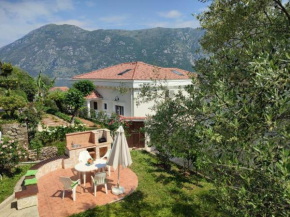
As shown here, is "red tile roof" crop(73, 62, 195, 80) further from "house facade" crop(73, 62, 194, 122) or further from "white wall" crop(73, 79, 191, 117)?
"white wall" crop(73, 79, 191, 117)

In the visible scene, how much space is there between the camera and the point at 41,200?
9.69 meters

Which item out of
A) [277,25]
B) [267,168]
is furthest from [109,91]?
[267,168]

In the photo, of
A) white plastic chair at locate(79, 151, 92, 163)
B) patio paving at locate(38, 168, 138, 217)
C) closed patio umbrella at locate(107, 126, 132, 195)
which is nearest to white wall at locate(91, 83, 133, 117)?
white plastic chair at locate(79, 151, 92, 163)

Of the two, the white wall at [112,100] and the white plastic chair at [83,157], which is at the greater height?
the white wall at [112,100]

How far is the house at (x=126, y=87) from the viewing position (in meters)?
25.3

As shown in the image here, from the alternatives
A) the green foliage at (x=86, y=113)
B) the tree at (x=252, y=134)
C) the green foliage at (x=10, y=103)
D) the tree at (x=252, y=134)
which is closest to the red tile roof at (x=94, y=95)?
the green foliage at (x=86, y=113)

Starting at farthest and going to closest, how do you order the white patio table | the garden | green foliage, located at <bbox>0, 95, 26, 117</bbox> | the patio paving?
green foliage, located at <bbox>0, 95, 26, 117</bbox> < the white patio table < the patio paving < the garden

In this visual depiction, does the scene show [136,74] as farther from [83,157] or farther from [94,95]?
[83,157]

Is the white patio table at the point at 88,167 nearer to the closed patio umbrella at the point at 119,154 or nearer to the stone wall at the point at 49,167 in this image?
the closed patio umbrella at the point at 119,154

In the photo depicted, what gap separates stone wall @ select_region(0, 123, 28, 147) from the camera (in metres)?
14.8

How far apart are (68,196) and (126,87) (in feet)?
54.1

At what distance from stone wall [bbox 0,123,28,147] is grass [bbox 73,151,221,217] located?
885cm

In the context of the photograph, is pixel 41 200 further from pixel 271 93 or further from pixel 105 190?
pixel 271 93

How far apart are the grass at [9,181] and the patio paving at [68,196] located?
1370mm
